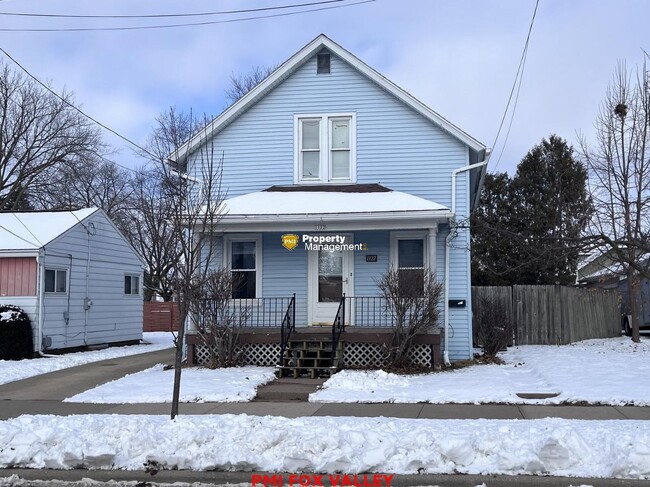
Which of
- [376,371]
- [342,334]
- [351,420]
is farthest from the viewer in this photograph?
[342,334]

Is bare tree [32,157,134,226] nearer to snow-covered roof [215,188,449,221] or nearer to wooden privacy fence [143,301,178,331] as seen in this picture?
wooden privacy fence [143,301,178,331]

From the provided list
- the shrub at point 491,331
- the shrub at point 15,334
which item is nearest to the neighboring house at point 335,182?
the shrub at point 491,331

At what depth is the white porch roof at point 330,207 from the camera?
14234mm

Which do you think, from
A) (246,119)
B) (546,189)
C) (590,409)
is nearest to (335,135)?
(246,119)

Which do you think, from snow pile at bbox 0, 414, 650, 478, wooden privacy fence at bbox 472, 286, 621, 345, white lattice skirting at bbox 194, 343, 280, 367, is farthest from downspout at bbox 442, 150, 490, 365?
snow pile at bbox 0, 414, 650, 478

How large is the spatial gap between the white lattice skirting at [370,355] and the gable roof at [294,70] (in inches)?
199

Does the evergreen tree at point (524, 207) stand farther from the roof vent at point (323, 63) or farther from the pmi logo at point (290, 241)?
the pmi logo at point (290, 241)

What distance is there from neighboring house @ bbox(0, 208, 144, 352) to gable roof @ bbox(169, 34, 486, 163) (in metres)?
5.77

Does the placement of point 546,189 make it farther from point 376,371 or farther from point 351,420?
point 351,420

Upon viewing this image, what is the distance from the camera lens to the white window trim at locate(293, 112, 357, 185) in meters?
16.6

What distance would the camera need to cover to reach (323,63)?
16766 mm

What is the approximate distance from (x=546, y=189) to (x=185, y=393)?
24.0m

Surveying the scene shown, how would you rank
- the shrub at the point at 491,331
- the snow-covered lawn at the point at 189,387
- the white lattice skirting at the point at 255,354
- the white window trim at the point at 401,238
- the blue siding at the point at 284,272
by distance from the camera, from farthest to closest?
the shrub at the point at 491,331 → the blue siding at the point at 284,272 → the white window trim at the point at 401,238 → the white lattice skirting at the point at 255,354 → the snow-covered lawn at the point at 189,387

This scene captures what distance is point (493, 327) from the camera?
58.1ft
